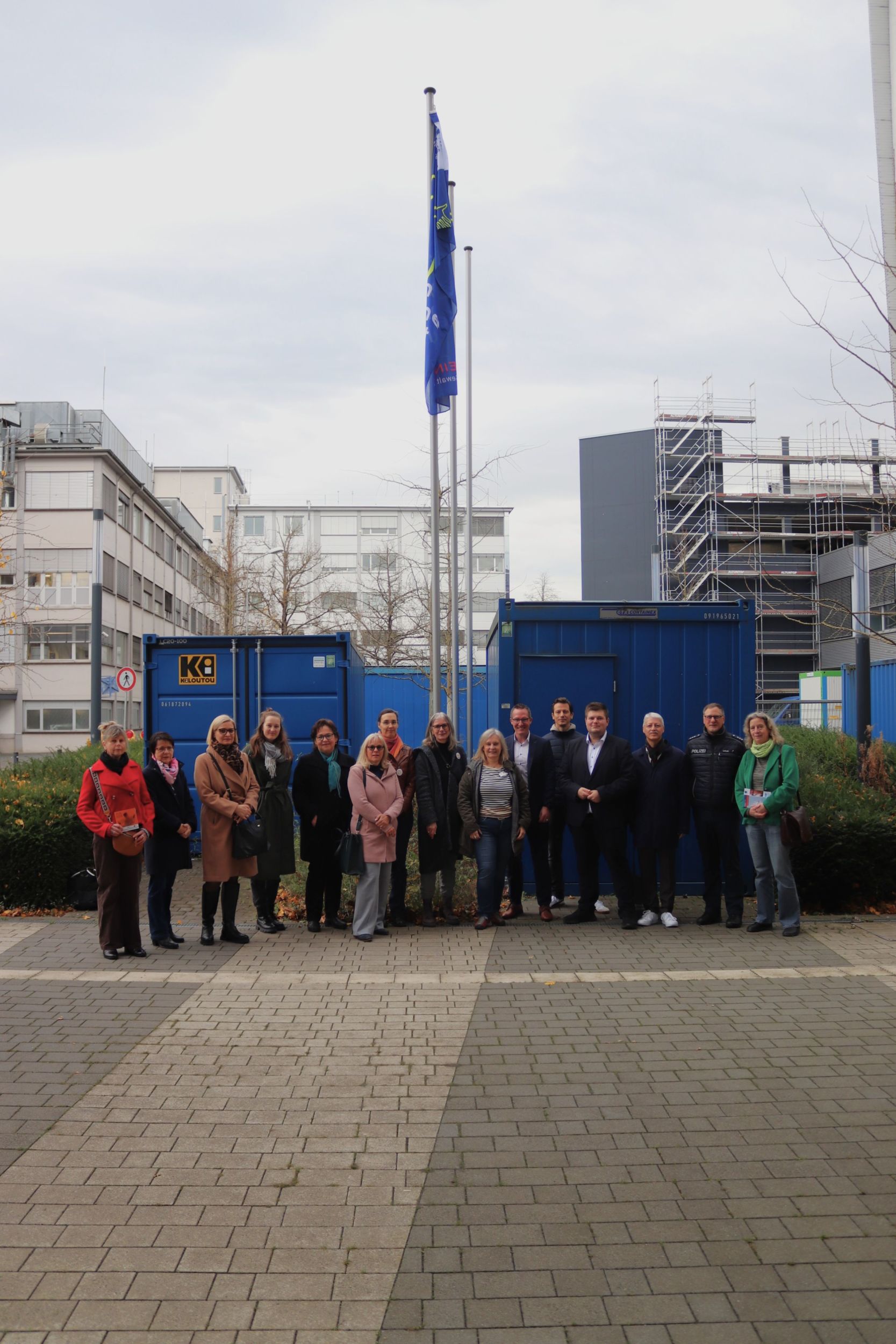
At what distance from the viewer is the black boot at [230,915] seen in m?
9.21

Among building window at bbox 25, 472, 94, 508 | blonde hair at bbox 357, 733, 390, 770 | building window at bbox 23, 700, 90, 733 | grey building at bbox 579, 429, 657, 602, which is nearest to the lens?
blonde hair at bbox 357, 733, 390, 770

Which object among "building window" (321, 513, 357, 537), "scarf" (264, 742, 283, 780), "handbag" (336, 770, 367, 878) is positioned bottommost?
"handbag" (336, 770, 367, 878)

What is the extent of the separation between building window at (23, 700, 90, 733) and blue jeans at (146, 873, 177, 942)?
143 ft

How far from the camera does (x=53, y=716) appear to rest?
50.7 meters

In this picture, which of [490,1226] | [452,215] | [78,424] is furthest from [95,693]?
[78,424]

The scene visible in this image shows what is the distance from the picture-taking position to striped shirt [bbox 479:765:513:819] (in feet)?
31.5

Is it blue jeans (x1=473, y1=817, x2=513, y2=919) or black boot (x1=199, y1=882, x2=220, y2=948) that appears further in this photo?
blue jeans (x1=473, y1=817, x2=513, y2=919)

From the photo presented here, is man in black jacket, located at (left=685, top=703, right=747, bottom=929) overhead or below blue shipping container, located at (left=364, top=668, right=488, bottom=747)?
below

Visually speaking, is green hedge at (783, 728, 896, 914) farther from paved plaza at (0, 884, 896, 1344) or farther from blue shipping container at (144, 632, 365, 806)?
blue shipping container at (144, 632, 365, 806)

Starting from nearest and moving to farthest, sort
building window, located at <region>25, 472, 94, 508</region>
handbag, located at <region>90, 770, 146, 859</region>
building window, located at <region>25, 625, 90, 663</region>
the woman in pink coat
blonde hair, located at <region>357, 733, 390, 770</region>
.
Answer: handbag, located at <region>90, 770, 146, 859</region>, the woman in pink coat, blonde hair, located at <region>357, 733, 390, 770</region>, building window, located at <region>25, 625, 90, 663</region>, building window, located at <region>25, 472, 94, 508</region>

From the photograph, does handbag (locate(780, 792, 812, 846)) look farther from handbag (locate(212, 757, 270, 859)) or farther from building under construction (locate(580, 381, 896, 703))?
building under construction (locate(580, 381, 896, 703))

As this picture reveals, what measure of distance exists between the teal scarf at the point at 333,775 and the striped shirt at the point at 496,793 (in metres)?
1.21

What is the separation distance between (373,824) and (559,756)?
1832 mm

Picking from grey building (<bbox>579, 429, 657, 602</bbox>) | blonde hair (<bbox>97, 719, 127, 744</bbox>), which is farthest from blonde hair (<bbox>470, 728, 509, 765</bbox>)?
grey building (<bbox>579, 429, 657, 602</bbox>)
